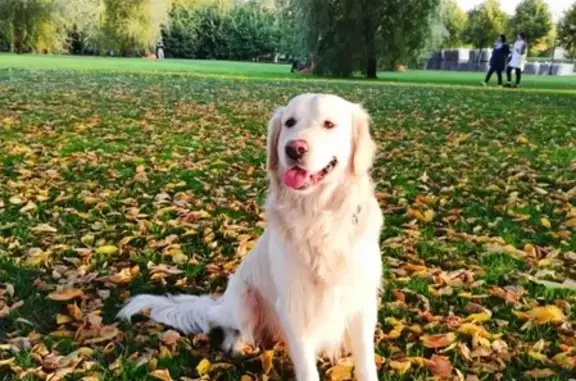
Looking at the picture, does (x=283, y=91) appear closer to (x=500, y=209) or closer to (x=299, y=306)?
(x=500, y=209)

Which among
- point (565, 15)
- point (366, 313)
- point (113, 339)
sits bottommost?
point (113, 339)

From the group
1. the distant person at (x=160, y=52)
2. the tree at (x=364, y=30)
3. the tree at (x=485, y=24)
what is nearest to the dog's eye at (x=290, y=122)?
the tree at (x=364, y=30)

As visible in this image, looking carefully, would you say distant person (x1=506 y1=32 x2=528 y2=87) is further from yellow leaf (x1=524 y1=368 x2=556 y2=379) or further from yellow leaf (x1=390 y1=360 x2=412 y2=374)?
yellow leaf (x1=390 y1=360 x2=412 y2=374)

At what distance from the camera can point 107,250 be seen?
14.7ft

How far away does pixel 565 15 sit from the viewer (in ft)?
168

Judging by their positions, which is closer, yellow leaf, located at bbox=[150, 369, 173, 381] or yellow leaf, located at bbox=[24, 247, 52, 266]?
yellow leaf, located at bbox=[150, 369, 173, 381]

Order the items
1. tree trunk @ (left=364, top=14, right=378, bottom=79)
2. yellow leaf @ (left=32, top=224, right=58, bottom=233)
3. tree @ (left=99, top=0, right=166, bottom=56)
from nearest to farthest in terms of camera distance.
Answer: yellow leaf @ (left=32, top=224, right=58, bottom=233) < tree trunk @ (left=364, top=14, right=378, bottom=79) < tree @ (left=99, top=0, right=166, bottom=56)

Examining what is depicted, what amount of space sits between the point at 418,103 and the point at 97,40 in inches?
1502

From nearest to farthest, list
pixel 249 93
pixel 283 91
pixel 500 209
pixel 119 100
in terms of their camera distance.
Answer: pixel 500 209, pixel 119 100, pixel 249 93, pixel 283 91

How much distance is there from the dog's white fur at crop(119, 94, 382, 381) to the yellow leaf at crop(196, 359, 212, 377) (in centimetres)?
46

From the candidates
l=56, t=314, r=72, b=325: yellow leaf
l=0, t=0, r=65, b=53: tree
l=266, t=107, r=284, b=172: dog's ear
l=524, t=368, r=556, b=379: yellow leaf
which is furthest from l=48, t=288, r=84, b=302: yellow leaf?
l=0, t=0, r=65, b=53: tree

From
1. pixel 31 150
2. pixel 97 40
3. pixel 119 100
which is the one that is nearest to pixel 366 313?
pixel 31 150

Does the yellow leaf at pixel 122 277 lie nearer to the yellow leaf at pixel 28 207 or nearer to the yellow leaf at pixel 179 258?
the yellow leaf at pixel 179 258

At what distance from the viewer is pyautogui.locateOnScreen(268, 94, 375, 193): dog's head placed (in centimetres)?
263
